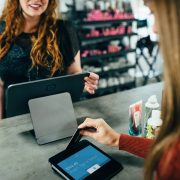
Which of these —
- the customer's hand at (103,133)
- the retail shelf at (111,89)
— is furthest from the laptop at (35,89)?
the retail shelf at (111,89)

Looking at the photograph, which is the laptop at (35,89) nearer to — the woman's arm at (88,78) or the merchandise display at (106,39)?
the woman's arm at (88,78)

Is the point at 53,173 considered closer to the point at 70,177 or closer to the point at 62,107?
the point at 70,177

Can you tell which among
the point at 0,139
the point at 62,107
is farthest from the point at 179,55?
the point at 0,139

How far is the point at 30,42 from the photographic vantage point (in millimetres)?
2107

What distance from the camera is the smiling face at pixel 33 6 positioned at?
2014 mm

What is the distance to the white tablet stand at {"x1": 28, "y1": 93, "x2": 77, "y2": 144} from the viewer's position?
147 cm

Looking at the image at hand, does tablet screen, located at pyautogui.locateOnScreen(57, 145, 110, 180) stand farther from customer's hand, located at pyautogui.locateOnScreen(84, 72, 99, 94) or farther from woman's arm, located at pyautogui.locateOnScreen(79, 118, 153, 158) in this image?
customer's hand, located at pyautogui.locateOnScreen(84, 72, 99, 94)

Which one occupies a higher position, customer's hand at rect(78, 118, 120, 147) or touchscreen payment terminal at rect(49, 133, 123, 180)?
customer's hand at rect(78, 118, 120, 147)

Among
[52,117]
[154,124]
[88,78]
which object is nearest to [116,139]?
[154,124]

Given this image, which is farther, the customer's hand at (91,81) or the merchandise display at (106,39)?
the merchandise display at (106,39)

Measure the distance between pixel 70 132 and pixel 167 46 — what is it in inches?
36.2

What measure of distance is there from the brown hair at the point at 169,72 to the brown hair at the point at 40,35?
1431 mm

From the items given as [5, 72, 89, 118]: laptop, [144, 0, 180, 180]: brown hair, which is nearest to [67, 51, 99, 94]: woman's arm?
[5, 72, 89, 118]: laptop

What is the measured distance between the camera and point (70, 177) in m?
1.14
